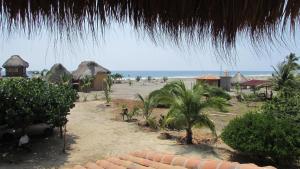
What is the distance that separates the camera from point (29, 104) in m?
11.9

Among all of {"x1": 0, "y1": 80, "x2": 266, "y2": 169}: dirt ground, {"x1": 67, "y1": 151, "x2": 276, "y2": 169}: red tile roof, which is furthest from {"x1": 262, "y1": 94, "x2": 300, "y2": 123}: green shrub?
{"x1": 67, "y1": 151, "x2": 276, "y2": 169}: red tile roof

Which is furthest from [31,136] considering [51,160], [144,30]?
[144,30]

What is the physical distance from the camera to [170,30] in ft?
6.00

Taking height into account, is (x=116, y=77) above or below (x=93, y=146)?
above

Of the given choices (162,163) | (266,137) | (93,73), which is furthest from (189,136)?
(93,73)

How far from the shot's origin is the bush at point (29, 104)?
1162 centimetres

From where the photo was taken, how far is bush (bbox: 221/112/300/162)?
37.1ft

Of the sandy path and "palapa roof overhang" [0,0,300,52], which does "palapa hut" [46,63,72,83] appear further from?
"palapa roof overhang" [0,0,300,52]

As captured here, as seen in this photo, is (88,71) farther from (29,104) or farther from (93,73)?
(29,104)

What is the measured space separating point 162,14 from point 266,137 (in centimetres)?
1076

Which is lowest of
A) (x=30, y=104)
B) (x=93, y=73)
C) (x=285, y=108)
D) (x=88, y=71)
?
(x=285, y=108)

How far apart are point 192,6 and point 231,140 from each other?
1143 cm

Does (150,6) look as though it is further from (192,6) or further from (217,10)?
(217,10)

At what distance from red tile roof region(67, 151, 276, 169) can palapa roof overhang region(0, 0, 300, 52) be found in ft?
10.7
